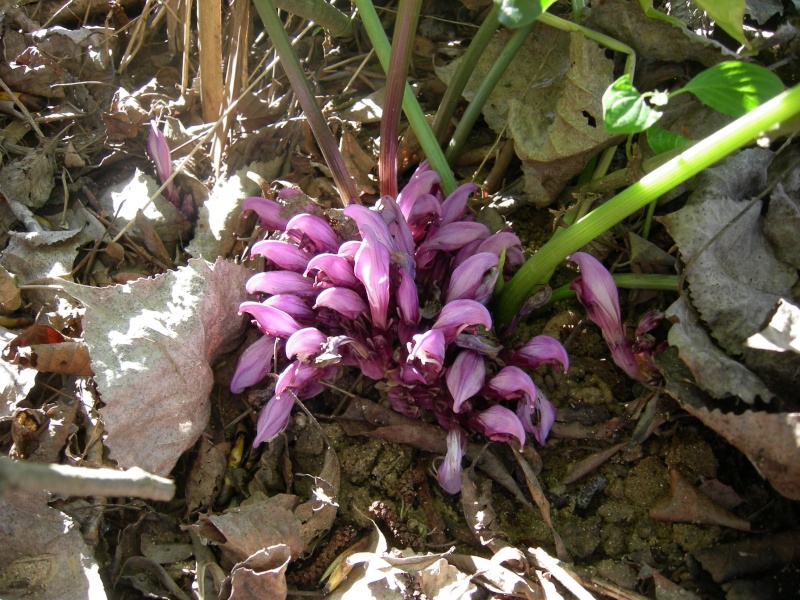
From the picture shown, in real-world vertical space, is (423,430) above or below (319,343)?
below

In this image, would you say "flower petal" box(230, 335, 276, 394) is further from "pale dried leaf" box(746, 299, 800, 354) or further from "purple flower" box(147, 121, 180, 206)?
"pale dried leaf" box(746, 299, 800, 354)

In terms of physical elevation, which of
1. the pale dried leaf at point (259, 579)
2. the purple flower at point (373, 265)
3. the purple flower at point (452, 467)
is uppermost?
the purple flower at point (373, 265)

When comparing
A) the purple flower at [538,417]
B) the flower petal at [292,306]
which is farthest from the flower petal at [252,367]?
the purple flower at [538,417]

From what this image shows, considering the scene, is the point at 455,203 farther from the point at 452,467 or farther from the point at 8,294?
the point at 8,294

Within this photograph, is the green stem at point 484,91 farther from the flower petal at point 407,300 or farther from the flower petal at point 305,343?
the flower petal at point 305,343

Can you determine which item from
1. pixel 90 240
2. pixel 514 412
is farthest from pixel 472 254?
pixel 90 240

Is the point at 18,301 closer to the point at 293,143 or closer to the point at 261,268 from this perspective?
the point at 261,268
